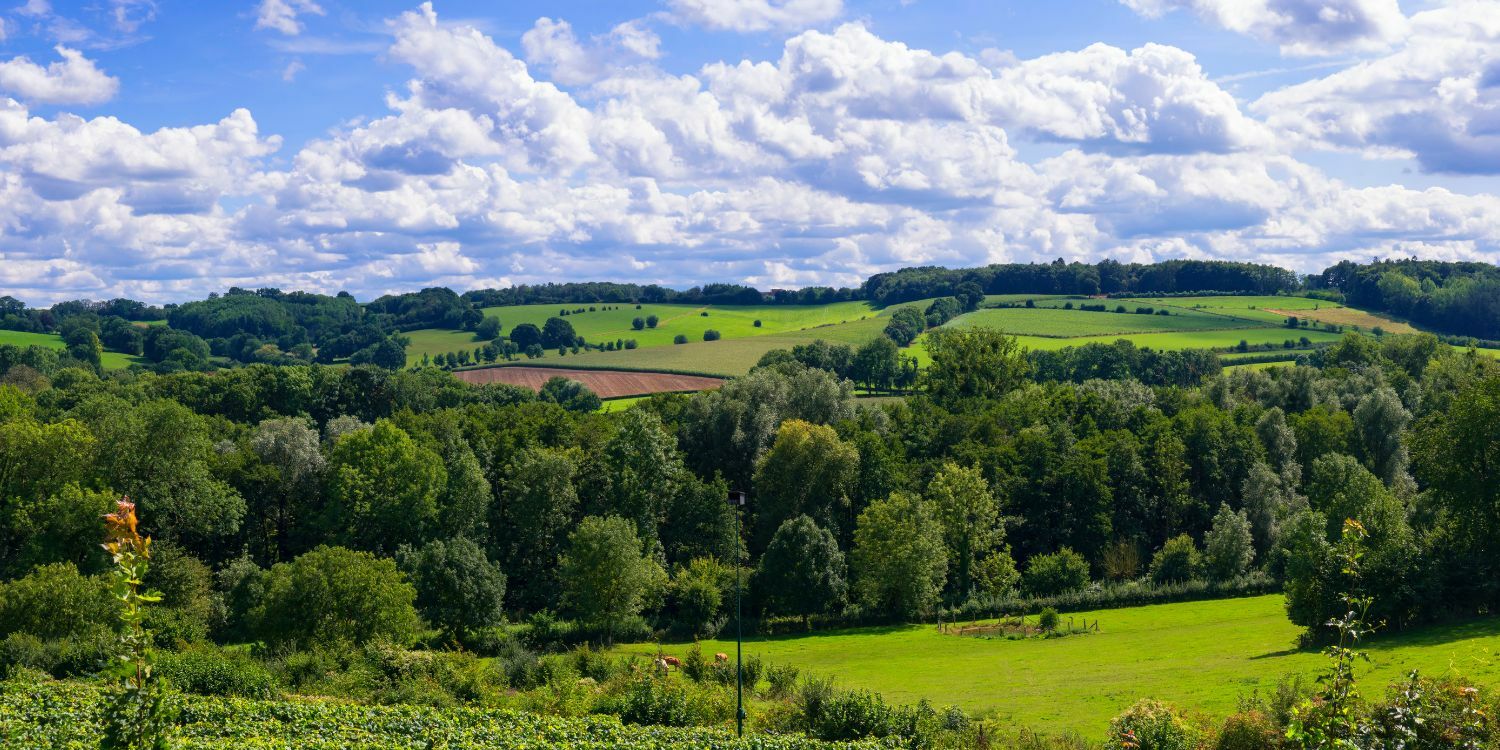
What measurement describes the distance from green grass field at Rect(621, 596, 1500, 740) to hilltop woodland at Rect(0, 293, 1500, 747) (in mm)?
3169

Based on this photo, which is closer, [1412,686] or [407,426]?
[1412,686]

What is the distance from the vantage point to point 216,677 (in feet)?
129

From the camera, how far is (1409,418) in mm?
83062

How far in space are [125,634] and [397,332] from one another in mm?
152038

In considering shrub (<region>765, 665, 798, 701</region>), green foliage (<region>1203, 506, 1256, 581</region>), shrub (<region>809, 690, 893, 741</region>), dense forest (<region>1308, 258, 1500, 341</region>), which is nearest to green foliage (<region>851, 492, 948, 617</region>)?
green foliage (<region>1203, 506, 1256, 581</region>)

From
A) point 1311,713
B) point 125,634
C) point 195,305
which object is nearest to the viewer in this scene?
point 125,634

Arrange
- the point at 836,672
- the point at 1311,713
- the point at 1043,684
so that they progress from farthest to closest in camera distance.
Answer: the point at 836,672 < the point at 1043,684 < the point at 1311,713

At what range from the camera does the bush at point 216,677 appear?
38.6 m

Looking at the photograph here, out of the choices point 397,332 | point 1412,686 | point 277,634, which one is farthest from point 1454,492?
point 397,332

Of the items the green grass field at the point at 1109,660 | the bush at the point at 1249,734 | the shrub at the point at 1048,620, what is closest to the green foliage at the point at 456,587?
the green grass field at the point at 1109,660

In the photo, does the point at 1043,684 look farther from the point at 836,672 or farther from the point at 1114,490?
the point at 1114,490

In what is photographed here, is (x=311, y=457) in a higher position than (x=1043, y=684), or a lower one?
higher

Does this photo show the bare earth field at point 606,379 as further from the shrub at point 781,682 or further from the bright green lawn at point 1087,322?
the shrub at point 781,682

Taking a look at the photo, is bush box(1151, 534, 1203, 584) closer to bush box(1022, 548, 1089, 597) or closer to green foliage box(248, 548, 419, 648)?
bush box(1022, 548, 1089, 597)
